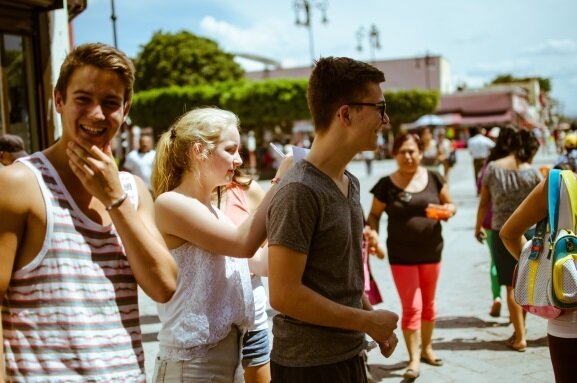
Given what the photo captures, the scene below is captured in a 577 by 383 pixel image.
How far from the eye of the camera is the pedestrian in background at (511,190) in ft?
19.4

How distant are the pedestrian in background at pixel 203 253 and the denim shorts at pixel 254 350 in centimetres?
46

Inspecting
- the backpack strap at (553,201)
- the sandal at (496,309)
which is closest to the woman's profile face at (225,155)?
the backpack strap at (553,201)

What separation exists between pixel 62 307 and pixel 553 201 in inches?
84.9

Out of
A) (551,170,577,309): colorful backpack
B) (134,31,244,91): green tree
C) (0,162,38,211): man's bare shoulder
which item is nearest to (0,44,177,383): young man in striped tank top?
(0,162,38,211): man's bare shoulder

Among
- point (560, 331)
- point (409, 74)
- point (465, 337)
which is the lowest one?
point (465, 337)

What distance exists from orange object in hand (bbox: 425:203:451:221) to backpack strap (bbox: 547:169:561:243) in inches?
92.7

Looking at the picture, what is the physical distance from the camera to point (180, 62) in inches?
1938

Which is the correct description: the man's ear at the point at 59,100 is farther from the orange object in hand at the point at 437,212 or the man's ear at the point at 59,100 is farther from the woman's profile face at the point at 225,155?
the orange object in hand at the point at 437,212

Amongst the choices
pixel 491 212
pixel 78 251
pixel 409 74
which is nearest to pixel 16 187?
pixel 78 251

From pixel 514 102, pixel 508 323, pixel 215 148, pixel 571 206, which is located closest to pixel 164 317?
pixel 215 148

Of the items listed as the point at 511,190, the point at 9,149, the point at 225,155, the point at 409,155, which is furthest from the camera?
the point at 9,149

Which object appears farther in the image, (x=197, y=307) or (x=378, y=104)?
(x=197, y=307)

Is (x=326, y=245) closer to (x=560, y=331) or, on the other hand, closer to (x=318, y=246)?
(x=318, y=246)

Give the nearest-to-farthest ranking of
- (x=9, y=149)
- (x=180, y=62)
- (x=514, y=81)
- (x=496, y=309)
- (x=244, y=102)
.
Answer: (x=9, y=149) → (x=496, y=309) → (x=244, y=102) → (x=180, y=62) → (x=514, y=81)
